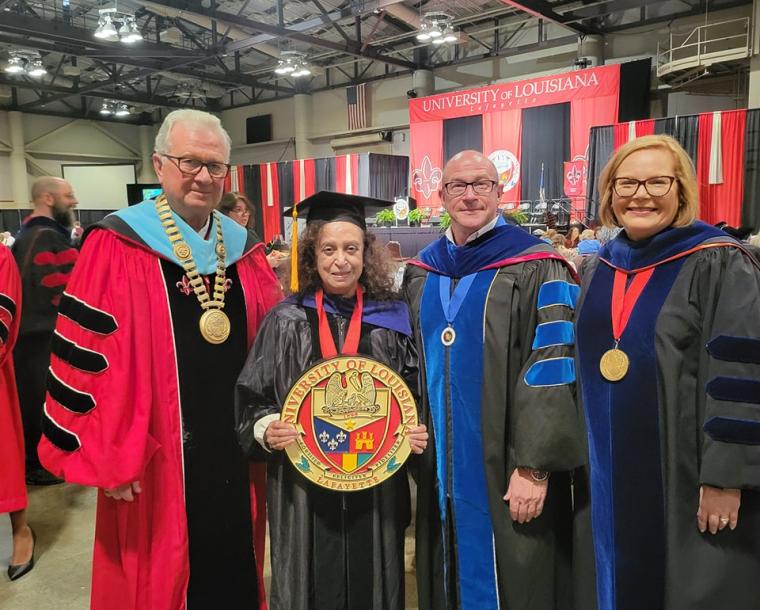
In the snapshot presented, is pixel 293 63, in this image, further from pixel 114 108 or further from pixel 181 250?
pixel 181 250

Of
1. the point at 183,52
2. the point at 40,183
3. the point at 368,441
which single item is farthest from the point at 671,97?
the point at 368,441

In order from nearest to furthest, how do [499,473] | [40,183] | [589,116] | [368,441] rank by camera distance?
[368,441] < [499,473] < [40,183] < [589,116]

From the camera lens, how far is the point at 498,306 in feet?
6.35

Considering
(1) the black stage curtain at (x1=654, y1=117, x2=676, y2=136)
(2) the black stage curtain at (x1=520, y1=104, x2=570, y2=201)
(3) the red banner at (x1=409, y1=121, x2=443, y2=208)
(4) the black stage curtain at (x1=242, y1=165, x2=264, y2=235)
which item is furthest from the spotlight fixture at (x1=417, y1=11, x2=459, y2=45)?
(4) the black stage curtain at (x1=242, y1=165, x2=264, y2=235)

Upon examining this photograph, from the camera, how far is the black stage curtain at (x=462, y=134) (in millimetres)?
13586

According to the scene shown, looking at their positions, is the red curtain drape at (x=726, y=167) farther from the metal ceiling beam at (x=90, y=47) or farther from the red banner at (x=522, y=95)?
the metal ceiling beam at (x=90, y=47)

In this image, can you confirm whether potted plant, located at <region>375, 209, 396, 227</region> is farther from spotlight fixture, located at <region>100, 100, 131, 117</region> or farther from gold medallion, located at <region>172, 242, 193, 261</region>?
spotlight fixture, located at <region>100, 100, 131, 117</region>

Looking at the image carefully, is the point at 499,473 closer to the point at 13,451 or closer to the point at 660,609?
the point at 660,609

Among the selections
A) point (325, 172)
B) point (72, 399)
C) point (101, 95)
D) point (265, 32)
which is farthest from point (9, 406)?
point (101, 95)

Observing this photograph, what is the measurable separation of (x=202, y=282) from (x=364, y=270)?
0.52m

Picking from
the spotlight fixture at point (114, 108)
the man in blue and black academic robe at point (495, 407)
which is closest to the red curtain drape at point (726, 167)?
the man in blue and black academic robe at point (495, 407)

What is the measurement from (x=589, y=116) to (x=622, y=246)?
36.9 feet

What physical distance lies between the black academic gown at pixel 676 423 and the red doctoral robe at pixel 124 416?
1.30m

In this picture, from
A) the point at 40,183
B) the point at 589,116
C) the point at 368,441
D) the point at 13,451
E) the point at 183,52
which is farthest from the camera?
the point at 183,52
